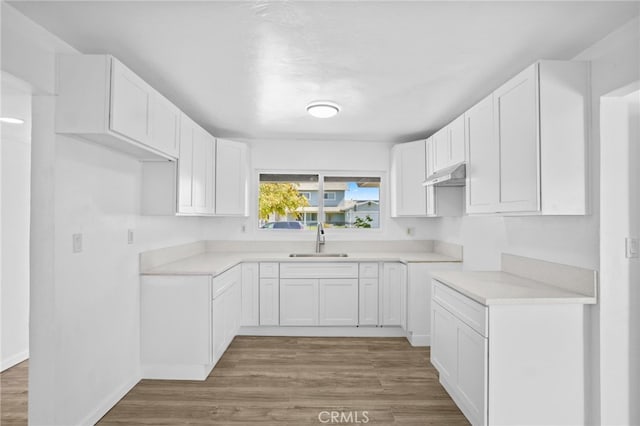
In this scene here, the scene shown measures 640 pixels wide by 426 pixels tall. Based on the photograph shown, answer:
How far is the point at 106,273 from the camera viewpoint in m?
2.32

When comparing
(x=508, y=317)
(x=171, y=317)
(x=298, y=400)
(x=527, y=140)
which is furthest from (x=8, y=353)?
(x=527, y=140)

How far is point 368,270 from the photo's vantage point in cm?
376

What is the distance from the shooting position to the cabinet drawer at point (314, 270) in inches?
147

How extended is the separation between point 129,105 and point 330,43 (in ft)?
4.16

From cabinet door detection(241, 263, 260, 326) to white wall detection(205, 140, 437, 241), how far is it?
72cm

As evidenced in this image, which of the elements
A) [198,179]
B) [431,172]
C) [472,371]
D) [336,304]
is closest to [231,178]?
[198,179]

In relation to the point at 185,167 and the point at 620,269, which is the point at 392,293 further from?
the point at 185,167

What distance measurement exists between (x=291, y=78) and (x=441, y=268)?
8.01 feet

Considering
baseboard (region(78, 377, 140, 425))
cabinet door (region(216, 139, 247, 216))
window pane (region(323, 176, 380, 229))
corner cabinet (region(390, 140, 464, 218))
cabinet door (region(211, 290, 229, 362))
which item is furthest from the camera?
window pane (region(323, 176, 380, 229))

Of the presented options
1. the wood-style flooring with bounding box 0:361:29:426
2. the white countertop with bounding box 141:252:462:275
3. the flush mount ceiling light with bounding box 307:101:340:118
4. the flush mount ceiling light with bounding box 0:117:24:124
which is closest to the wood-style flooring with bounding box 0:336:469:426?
the wood-style flooring with bounding box 0:361:29:426

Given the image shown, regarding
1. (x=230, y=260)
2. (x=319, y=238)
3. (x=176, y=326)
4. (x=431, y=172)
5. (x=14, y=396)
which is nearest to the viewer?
(x=14, y=396)

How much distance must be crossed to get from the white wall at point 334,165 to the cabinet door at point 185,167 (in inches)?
50.8

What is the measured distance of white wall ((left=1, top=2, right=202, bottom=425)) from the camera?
1.85 m

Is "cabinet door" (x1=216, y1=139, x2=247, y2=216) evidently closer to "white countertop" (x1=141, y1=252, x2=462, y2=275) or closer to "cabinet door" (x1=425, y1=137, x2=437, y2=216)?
"white countertop" (x1=141, y1=252, x2=462, y2=275)
